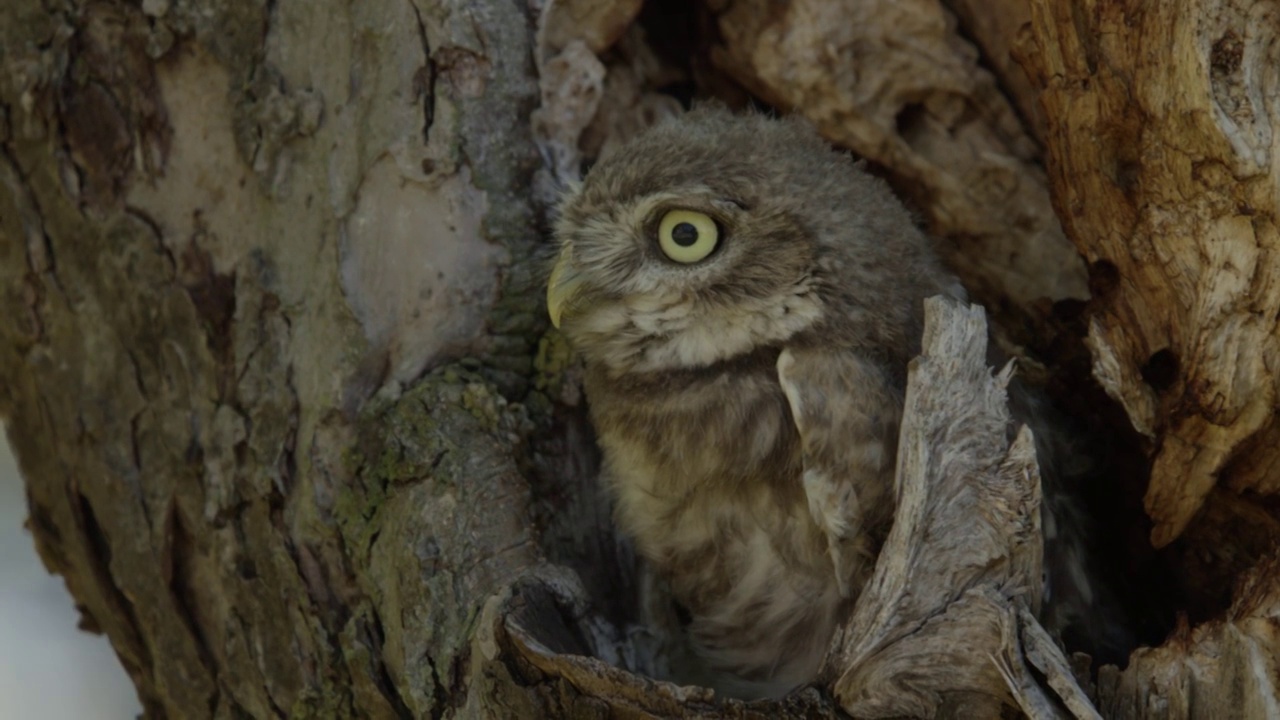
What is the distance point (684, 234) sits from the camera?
2383 millimetres

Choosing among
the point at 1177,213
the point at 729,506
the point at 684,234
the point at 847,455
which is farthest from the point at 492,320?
the point at 1177,213

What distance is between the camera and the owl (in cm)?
225

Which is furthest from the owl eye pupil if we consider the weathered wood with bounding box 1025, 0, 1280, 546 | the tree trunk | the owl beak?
the weathered wood with bounding box 1025, 0, 1280, 546

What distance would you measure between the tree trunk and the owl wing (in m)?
0.17

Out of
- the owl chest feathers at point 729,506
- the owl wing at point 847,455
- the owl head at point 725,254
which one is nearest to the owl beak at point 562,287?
the owl head at point 725,254

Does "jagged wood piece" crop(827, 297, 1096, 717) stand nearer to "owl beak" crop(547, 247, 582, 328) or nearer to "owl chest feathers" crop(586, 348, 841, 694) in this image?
"owl chest feathers" crop(586, 348, 841, 694)

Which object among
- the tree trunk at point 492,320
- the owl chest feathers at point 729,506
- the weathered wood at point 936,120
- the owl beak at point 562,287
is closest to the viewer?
the tree trunk at point 492,320

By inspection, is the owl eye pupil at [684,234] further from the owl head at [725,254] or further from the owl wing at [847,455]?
the owl wing at [847,455]

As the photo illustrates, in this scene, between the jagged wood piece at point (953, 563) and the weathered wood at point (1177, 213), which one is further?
the weathered wood at point (1177, 213)

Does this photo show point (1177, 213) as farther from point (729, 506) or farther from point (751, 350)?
point (729, 506)

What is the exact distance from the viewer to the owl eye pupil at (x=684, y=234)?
238 centimetres

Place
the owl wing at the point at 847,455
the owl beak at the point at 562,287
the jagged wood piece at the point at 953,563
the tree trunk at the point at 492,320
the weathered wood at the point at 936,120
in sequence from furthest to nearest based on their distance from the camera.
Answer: the weathered wood at the point at 936,120
the owl beak at the point at 562,287
the owl wing at the point at 847,455
the tree trunk at the point at 492,320
the jagged wood piece at the point at 953,563

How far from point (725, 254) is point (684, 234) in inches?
3.3

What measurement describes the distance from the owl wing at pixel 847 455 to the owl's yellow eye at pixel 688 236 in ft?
0.88
